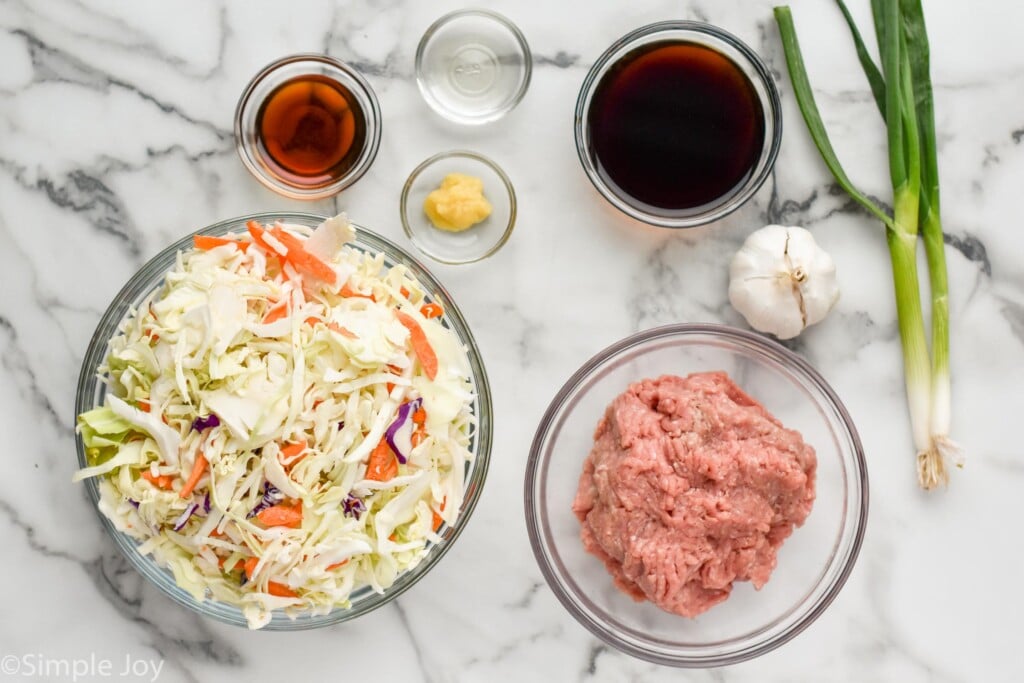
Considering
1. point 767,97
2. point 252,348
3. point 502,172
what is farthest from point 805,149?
point 252,348

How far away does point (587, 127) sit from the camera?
2.16m

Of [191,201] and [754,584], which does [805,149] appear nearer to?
[754,584]

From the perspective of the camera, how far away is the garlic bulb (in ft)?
6.95

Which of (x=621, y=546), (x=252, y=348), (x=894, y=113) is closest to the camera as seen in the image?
(x=252, y=348)

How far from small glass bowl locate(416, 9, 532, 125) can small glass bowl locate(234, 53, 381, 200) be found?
15 centimetres

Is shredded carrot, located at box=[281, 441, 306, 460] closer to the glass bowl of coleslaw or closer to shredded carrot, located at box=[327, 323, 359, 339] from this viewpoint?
the glass bowl of coleslaw

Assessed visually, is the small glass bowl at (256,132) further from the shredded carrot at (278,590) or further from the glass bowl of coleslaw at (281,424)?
the shredded carrot at (278,590)

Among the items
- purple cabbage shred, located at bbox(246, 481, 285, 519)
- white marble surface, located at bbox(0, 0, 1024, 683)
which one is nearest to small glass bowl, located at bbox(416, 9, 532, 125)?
white marble surface, located at bbox(0, 0, 1024, 683)

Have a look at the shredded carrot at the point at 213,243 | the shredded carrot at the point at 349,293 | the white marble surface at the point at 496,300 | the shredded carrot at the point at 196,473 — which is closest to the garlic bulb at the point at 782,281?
the white marble surface at the point at 496,300

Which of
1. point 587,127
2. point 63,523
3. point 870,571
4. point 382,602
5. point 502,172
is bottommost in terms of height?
point 63,523

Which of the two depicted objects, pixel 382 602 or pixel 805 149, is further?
pixel 805 149

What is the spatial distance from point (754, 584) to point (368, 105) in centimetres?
142

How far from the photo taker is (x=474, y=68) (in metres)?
2.27

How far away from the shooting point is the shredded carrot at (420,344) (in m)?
1.81
